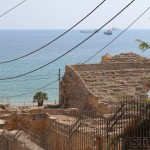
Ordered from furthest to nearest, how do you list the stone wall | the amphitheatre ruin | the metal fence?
the stone wall
the amphitheatre ruin
the metal fence

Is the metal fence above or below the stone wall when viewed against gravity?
below

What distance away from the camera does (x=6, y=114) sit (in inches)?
949

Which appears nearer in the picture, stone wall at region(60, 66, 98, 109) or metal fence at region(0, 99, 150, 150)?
metal fence at region(0, 99, 150, 150)

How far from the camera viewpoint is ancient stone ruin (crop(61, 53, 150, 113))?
29.7m

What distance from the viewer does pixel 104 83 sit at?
31.3 metres

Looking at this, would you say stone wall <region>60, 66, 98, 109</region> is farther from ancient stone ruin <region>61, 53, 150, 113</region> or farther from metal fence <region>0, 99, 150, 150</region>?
metal fence <region>0, 99, 150, 150</region>

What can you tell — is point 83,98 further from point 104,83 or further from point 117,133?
point 117,133

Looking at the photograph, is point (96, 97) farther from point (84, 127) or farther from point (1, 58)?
point (1, 58)

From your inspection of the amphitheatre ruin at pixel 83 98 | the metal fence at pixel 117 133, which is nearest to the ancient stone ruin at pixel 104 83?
the amphitheatre ruin at pixel 83 98

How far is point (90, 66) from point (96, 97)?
4344mm

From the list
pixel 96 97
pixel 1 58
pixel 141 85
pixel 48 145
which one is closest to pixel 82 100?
pixel 96 97

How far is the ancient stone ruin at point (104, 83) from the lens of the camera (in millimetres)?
29672

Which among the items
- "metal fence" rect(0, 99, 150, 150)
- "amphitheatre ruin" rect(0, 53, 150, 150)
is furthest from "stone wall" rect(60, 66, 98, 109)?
"metal fence" rect(0, 99, 150, 150)

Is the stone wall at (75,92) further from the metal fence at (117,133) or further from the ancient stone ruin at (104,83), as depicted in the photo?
the metal fence at (117,133)
